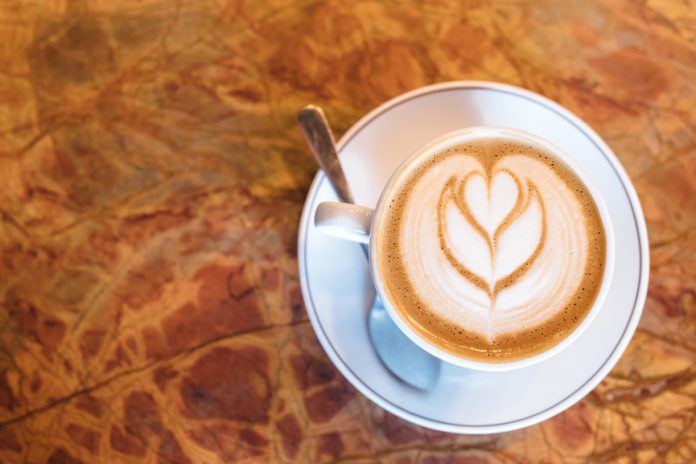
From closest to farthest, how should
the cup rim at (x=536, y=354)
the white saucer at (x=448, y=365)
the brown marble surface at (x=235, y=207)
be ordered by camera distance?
the cup rim at (x=536, y=354)
the white saucer at (x=448, y=365)
the brown marble surface at (x=235, y=207)

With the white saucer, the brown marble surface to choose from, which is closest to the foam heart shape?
the white saucer

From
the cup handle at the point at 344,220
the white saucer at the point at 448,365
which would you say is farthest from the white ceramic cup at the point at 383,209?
the white saucer at the point at 448,365

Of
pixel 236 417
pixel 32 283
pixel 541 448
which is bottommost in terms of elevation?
pixel 541 448

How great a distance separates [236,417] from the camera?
1.00 meters

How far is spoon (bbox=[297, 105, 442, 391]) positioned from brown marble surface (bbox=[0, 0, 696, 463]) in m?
0.10

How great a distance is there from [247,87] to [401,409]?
1.90ft

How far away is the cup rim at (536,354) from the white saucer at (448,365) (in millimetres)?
102

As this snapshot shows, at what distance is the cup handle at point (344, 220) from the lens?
0.77 metres

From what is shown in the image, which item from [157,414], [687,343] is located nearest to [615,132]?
[687,343]

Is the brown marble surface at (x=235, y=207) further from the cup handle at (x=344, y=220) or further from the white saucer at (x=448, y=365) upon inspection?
the cup handle at (x=344, y=220)

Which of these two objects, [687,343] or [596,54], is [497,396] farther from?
[596,54]

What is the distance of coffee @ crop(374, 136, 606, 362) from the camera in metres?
0.80

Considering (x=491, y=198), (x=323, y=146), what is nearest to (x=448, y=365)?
(x=491, y=198)

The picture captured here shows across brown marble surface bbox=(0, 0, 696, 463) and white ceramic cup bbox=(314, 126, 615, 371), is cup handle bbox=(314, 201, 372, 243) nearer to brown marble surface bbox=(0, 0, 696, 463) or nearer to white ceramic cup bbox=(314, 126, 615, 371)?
white ceramic cup bbox=(314, 126, 615, 371)
